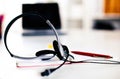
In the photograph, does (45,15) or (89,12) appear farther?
(89,12)

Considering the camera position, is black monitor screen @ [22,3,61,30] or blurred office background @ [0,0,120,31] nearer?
black monitor screen @ [22,3,61,30]

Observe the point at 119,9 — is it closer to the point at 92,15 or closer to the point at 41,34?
the point at 92,15

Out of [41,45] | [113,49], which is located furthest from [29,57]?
[113,49]

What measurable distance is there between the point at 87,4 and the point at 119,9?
43cm

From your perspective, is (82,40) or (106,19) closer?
(82,40)

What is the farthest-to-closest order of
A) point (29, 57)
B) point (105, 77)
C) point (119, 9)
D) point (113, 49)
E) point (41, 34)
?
point (119, 9) < point (41, 34) < point (113, 49) < point (29, 57) < point (105, 77)

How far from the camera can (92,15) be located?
283cm

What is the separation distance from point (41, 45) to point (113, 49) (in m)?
0.35

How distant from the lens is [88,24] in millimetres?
2824

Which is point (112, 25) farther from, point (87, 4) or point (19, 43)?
point (19, 43)

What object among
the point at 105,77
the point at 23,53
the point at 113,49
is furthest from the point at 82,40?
the point at 105,77

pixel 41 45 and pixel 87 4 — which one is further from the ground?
pixel 87 4

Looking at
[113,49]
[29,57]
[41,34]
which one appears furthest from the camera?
[41,34]

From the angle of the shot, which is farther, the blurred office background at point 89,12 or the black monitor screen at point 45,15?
the blurred office background at point 89,12
